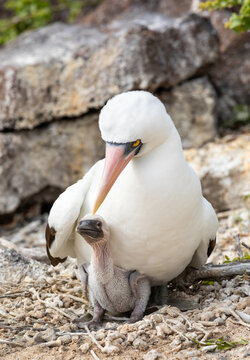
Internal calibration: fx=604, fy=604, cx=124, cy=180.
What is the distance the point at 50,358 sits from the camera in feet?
10.6

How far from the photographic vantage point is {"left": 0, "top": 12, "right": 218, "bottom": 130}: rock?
7461 mm

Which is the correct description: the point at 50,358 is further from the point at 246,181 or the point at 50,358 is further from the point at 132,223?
the point at 246,181

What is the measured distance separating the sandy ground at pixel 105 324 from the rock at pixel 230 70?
4.24m

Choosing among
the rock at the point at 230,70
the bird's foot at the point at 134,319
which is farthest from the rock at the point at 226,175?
the bird's foot at the point at 134,319

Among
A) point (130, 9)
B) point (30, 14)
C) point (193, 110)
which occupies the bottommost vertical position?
point (193, 110)

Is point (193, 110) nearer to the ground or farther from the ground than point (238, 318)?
nearer to the ground

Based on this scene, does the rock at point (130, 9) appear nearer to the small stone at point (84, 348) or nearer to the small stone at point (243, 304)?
the small stone at point (243, 304)

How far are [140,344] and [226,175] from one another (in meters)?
4.06

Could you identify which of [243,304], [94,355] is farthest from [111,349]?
[243,304]

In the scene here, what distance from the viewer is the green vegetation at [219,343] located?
3.21 metres

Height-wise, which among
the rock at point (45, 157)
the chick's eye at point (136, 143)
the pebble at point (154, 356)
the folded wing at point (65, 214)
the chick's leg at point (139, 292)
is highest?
the chick's eye at point (136, 143)

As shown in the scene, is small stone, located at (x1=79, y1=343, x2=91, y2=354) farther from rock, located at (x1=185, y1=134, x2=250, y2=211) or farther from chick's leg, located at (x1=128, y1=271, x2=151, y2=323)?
rock, located at (x1=185, y1=134, x2=250, y2=211)

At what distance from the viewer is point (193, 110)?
7.91 meters

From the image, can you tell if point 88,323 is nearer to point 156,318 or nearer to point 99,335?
point 99,335
